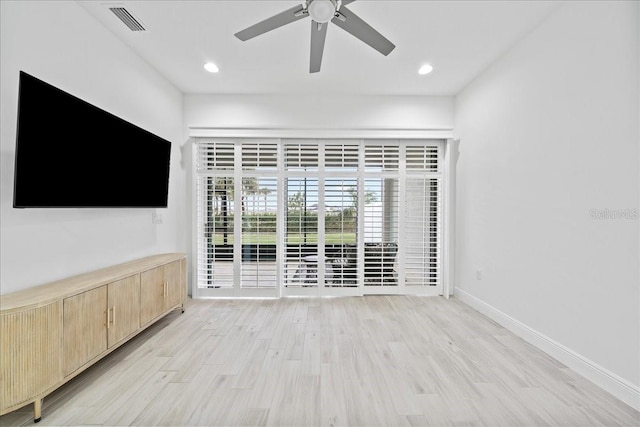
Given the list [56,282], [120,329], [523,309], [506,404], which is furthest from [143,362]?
[523,309]

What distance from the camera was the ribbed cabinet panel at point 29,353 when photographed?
1550 millimetres

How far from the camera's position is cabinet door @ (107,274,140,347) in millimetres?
2230

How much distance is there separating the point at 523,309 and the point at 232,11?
3723 millimetres

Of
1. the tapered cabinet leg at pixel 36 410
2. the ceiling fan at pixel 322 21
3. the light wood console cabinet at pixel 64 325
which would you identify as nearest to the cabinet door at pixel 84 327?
the light wood console cabinet at pixel 64 325

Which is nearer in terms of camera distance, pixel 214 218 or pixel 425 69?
pixel 425 69

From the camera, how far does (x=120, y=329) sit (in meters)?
2.33

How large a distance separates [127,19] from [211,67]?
35.6 inches

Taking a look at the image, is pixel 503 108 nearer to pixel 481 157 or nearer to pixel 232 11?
pixel 481 157

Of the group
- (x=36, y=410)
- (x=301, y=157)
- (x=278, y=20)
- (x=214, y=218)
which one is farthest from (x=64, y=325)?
(x=301, y=157)

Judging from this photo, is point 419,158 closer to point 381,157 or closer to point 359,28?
point 381,157

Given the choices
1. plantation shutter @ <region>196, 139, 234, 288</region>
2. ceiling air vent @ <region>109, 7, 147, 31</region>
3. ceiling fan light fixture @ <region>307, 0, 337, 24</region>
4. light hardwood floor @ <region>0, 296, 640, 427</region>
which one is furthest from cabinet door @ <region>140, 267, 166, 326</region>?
ceiling fan light fixture @ <region>307, 0, 337, 24</region>

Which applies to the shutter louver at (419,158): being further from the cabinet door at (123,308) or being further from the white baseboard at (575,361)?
the cabinet door at (123,308)

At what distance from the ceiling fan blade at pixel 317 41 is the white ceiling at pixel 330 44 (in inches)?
17.5

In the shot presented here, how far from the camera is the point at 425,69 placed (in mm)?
3316
